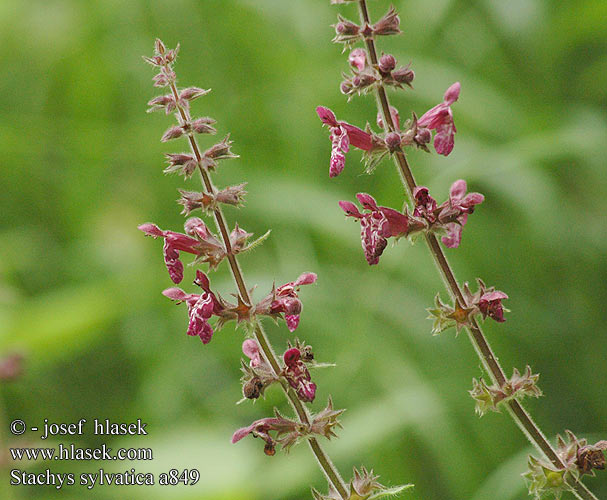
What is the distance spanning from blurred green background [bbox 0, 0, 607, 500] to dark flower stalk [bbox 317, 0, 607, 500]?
1.19m

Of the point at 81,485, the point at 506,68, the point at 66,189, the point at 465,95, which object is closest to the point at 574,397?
the point at 465,95

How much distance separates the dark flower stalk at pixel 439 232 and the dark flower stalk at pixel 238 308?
257mm

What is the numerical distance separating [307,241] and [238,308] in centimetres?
258

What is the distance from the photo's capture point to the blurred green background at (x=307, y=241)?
336cm

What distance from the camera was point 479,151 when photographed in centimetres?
370

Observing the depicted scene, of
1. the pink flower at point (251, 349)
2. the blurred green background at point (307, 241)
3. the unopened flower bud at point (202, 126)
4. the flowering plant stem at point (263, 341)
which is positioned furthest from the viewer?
the blurred green background at point (307, 241)

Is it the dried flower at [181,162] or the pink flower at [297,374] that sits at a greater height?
the dried flower at [181,162]

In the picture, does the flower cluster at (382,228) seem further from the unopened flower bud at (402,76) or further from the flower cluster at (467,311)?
the unopened flower bud at (402,76)

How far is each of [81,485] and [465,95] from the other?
2.69m

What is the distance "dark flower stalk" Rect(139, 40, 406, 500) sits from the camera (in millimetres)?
1530

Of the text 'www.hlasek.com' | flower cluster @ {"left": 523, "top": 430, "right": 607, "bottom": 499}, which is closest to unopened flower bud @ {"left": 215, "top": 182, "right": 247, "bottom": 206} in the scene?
flower cluster @ {"left": 523, "top": 430, "right": 607, "bottom": 499}

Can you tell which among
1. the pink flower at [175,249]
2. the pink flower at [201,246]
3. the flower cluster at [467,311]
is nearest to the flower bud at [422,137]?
the flower cluster at [467,311]

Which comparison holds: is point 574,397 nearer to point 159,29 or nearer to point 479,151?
point 479,151

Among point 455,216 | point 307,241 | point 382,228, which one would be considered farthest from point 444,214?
point 307,241
